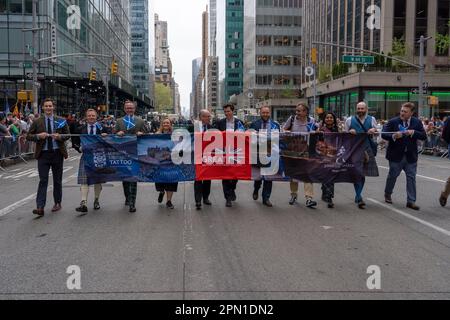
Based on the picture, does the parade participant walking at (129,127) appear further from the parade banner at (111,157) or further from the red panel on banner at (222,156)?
the red panel on banner at (222,156)

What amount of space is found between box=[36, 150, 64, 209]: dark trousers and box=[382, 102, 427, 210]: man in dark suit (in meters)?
6.05

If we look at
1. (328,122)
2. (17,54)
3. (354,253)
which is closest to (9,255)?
(354,253)

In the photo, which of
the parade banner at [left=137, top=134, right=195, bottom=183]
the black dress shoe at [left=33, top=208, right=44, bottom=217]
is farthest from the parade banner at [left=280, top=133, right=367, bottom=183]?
the black dress shoe at [left=33, top=208, right=44, bottom=217]

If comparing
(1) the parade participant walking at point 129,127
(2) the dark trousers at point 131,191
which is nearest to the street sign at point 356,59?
(1) the parade participant walking at point 129,127

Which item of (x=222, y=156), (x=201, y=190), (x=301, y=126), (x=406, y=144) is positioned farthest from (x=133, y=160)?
(x=406, y=144)

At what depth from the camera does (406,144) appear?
9.52 m

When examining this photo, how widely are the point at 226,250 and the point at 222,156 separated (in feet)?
11.9

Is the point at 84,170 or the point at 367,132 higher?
the point at 367,132

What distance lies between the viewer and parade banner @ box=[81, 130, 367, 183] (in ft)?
31.4

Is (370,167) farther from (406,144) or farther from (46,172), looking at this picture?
(46,172)

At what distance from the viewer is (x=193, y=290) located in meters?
4.90

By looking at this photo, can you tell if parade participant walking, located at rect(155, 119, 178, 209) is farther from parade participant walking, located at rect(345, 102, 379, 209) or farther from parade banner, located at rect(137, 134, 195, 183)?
parade participant walking, located at rect(345, 102, 379, 209)

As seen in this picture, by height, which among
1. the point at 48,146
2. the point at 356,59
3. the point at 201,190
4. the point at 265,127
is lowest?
the point at 201,190
